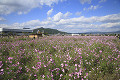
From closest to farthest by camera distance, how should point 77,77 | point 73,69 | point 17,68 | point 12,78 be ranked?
point 77,77
point 73,69
point 12,78
point 17,68

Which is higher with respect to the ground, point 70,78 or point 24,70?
point 70,78

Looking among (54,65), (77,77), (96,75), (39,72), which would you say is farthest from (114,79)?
(39,72)

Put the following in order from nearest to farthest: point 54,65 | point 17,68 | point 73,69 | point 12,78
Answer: point 73,69, point 12,78, point 54,65, point 17,68

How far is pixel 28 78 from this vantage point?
3.12 m

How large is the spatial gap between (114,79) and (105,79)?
0.25m

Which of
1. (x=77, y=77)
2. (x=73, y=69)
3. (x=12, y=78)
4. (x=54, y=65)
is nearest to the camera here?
(x=77, y=77)

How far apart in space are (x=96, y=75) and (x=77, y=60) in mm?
949

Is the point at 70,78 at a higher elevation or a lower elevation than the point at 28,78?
higher

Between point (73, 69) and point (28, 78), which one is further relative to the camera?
point (28, 78)

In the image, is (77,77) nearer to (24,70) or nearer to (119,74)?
(119,74)

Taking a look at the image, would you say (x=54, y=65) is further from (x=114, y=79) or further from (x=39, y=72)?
(x=114, y=79)

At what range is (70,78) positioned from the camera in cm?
255

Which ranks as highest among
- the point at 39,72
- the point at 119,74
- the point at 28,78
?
the point at 119,74

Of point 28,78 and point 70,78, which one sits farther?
point 28,78
